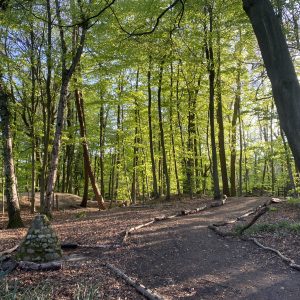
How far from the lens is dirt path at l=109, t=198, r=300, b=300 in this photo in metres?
5.19

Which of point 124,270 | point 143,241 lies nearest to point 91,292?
point 124,270

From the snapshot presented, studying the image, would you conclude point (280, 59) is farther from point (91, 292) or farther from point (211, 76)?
point (211, 76)

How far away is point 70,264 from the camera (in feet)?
20.2

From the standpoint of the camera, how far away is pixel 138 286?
16.5ft

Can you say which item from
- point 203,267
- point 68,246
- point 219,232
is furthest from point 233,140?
point 203,267

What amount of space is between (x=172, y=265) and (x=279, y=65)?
16.2 ft

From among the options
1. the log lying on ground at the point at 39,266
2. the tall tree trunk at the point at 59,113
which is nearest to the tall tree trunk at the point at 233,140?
the tall tree trunk at the point at 59,113

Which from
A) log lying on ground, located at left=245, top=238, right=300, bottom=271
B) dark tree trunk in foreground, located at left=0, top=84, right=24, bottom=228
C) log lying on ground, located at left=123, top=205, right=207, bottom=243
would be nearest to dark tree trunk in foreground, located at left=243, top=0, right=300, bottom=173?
log lying on ground, located at left=245, top=238, right=300, bottom=271

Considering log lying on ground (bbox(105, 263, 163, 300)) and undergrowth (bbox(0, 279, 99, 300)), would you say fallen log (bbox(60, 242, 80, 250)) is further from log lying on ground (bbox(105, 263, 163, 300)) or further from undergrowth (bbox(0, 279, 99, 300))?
undergrowth (bbox(0, 279, 99, 300))

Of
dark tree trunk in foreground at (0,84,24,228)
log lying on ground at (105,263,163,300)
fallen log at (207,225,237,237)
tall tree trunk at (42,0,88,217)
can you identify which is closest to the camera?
log lying on ground at (105,263,163,300)

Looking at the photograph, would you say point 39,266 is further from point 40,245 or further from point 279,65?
point 279,65

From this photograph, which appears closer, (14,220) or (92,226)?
(92,226)

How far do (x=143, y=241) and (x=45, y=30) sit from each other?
10.9 meters

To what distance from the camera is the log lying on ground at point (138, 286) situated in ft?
15.4
